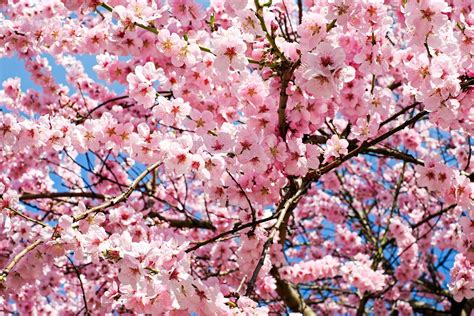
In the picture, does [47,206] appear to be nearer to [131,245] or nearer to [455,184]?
[131,245]

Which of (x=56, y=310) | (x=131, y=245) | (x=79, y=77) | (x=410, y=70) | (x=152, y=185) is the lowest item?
(x=131, y=245)

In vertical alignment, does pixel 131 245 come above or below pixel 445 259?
below

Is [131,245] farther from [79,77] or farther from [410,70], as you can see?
[79,77]

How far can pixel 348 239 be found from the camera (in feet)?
24.5

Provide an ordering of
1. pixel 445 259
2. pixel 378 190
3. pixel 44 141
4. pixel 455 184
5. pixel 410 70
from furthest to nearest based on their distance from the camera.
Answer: pixel 378 190
pixel 445 259
pixel 44 141
pixel 455 184
pixel 410 70

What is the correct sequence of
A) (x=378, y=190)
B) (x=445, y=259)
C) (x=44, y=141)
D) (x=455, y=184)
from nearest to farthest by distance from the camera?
1. (x=455, y=184)
2. (x=44, y=141)
3. (x=445, y=259)
4. (x=378, y=190)

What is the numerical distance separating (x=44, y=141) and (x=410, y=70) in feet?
7.74

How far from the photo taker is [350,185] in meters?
8.68

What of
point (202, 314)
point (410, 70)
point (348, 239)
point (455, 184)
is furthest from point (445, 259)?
point (202, 314)

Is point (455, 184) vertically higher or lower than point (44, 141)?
lower

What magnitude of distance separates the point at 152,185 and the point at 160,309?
12.5 ft

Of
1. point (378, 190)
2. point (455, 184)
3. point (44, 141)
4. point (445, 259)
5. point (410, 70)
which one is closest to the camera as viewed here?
point (410, 70)

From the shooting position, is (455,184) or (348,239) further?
(348,239)

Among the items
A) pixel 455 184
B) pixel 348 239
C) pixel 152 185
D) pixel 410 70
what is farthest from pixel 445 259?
pixel 410 70
